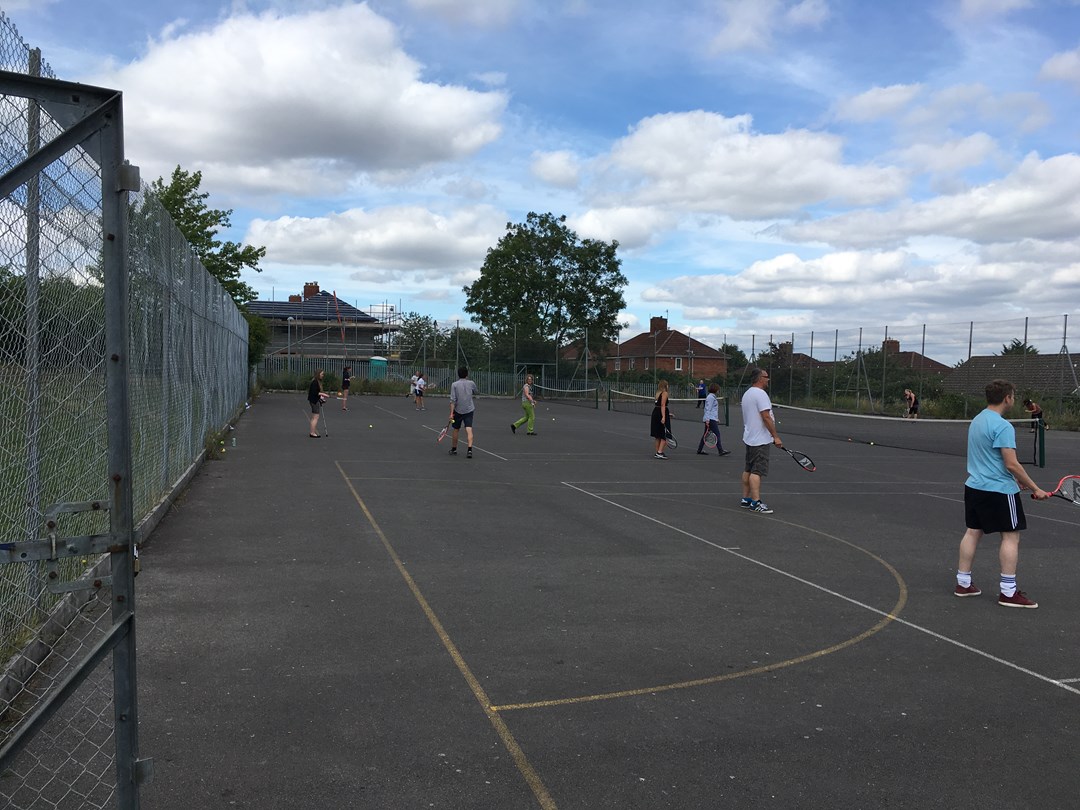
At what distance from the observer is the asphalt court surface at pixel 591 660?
4.04 meters

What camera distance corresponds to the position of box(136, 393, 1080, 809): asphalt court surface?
4.04 metres

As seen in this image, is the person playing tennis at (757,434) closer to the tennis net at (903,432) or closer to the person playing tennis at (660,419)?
the person playing tennis at (660,419)

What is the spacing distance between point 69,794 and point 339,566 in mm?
4112

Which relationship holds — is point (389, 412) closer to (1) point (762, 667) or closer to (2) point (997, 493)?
(2) point (997, 493)

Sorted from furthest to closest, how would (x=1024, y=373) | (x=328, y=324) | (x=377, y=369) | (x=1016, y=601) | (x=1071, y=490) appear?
(x=328, y=324) < (x=377, y=369) < (x=1024, y=373) < (x=1071, y=490) < (x=1016, y=601)

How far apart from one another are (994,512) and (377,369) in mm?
52535

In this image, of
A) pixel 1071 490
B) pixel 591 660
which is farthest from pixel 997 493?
pixel 591 660

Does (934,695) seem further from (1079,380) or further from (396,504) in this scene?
(1079,380)

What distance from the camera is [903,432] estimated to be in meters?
31.3

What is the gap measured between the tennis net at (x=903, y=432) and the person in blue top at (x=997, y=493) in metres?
13.2

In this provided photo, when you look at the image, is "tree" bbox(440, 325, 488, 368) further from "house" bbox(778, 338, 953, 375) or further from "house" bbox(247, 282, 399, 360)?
"house" bbox(778, 338, 953, 375)

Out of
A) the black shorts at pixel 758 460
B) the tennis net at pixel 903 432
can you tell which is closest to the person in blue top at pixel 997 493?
the black shorts at pixel 758 460

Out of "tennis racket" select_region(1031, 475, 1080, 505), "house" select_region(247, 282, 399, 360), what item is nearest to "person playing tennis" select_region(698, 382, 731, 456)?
"tennis racket" select_region(1031, 475, 1080, 505)

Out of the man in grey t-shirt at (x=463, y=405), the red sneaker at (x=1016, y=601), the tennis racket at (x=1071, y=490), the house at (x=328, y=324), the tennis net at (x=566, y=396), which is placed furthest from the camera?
the house at (x=328, y=324)
